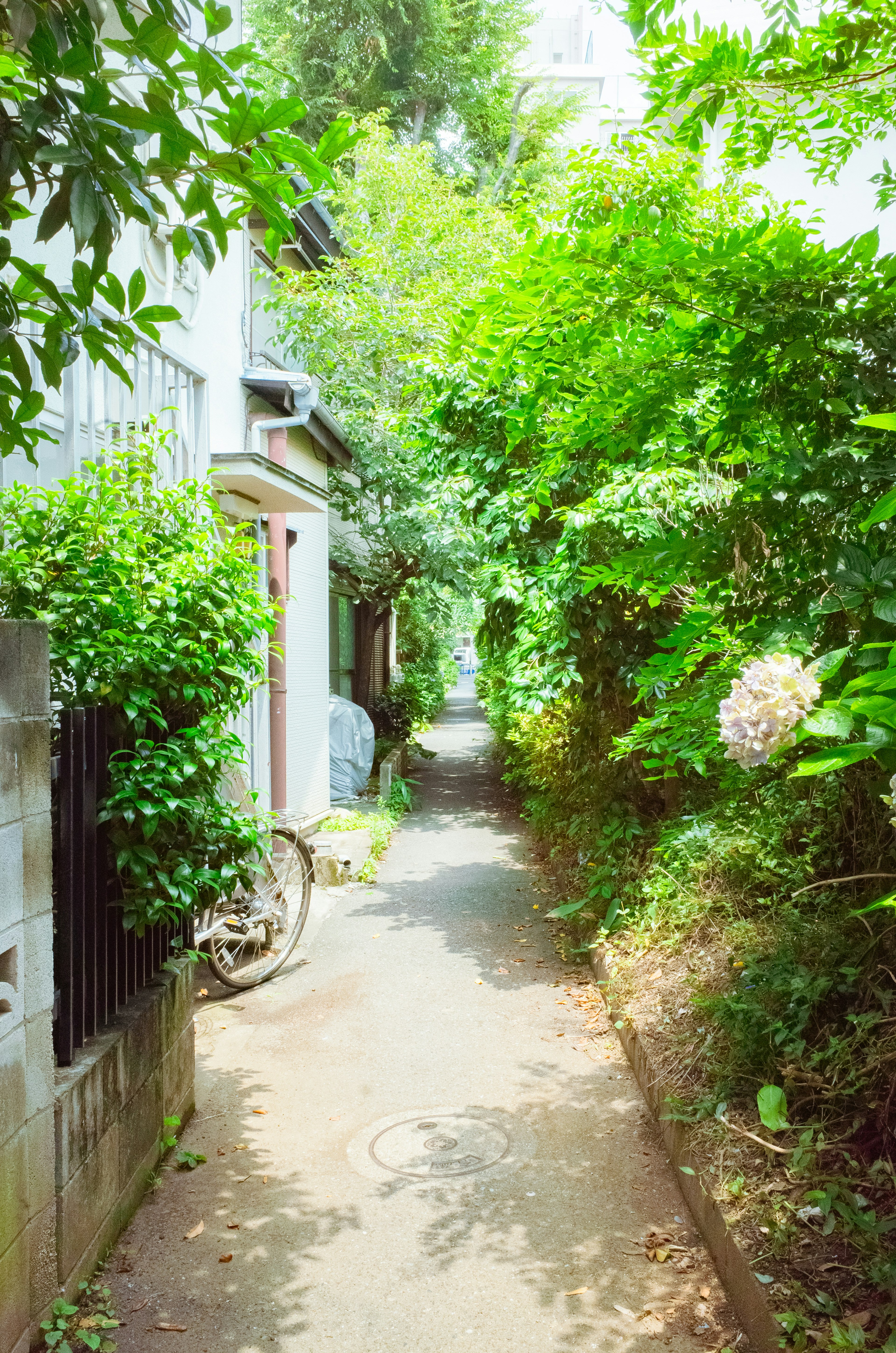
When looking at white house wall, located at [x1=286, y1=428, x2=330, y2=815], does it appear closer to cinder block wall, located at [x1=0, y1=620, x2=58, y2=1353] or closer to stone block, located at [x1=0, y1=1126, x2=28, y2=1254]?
cinder block wall, located at [x1=0, y1=620, x2=58, y2=1353]

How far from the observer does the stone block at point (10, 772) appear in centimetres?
280

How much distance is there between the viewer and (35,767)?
305cm

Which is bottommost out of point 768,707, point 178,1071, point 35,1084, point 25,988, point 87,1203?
point 178,1071

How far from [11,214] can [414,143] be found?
73.2 feet

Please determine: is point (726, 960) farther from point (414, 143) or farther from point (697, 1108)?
point (414, 143)

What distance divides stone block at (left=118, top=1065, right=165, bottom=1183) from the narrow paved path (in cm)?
24

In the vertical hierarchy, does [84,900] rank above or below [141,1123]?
above

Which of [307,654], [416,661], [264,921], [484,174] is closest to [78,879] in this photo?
[264,921]

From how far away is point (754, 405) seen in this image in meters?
2.93

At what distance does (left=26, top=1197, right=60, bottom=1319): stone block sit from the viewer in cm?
295

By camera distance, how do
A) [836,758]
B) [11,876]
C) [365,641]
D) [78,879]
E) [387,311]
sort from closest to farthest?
[836,758], [11,876], [78,879], [387,311], [365,641]

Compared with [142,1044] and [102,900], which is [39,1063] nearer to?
[102,900]

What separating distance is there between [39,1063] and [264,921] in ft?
13.3

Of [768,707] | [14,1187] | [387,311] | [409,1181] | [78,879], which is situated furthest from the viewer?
[387,311]
